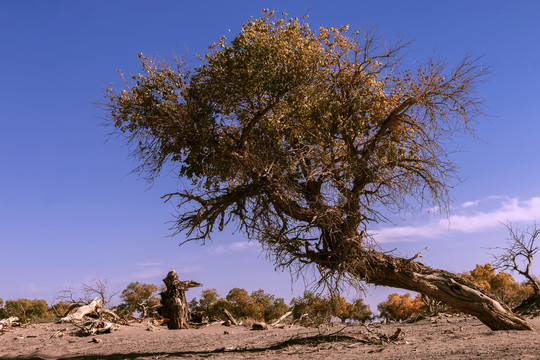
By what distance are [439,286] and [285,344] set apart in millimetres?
4445

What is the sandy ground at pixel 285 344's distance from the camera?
9.76 m

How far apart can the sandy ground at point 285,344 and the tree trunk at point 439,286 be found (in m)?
0.60

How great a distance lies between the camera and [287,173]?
12031 mm

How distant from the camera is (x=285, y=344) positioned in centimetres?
1198

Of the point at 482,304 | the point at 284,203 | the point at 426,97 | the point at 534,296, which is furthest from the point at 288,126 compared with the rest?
the point at 534,296

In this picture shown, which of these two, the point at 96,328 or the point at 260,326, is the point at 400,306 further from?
the point at 96,328

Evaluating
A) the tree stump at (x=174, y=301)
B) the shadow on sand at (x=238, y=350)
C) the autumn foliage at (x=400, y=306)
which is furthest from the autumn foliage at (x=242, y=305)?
the shadow on sand at (x=238, y=350)

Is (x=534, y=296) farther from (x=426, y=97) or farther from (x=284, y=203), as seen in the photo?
(x=284, y=203)

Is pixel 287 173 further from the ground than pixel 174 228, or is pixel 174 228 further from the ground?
pixel 287 173

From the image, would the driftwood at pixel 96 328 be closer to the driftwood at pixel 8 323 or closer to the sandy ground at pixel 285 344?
the sandy ground at pixel 285 344

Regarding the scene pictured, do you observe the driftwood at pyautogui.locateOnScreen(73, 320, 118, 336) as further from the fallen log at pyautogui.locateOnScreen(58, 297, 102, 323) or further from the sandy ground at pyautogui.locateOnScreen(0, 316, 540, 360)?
the fallen log at pyautogui.locateOnScreen(58, 297, 102, 323)

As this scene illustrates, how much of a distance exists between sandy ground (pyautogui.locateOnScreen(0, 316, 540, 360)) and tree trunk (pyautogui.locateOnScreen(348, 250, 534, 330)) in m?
0.60

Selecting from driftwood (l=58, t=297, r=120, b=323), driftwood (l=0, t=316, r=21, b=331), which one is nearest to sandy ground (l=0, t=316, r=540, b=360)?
driftwood (l=58, t=297, r=120, b=323)

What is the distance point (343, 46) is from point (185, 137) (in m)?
4.62
